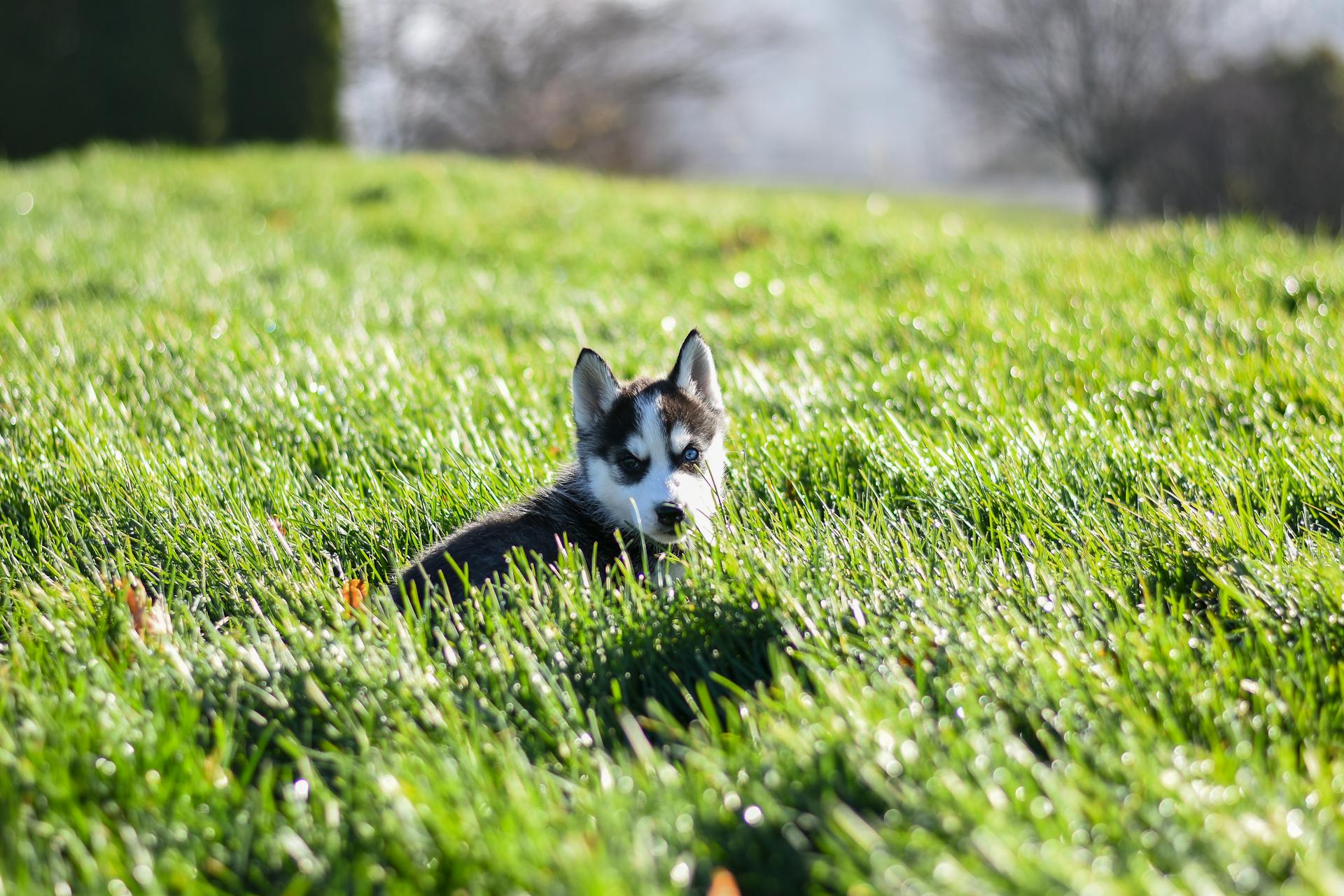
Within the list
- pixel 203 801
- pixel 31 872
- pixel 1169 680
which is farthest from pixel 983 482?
pixel 31 872

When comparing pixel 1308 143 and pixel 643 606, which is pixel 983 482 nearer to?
pixel 643 606

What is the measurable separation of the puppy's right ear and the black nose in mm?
696

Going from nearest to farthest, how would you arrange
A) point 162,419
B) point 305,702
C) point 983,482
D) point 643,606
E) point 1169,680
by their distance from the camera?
point 1169,680 → point 305,702 → point 643,606 → point 983,482 → point 162,419

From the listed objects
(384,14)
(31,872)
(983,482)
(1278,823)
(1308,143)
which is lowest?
(31,872)

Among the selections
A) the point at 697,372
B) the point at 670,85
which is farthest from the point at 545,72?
the point at 697,372

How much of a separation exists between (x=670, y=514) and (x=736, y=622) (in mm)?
760

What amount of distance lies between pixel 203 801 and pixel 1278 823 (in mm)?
2042

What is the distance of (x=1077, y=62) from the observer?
2447cm

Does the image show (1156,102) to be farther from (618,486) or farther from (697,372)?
(618,486)

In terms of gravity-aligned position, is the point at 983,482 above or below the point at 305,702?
above

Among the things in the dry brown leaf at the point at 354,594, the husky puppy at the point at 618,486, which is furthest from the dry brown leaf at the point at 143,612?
the husky puppy at the point at 618,486

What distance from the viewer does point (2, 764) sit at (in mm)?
1948

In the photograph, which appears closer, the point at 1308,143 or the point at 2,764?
the point at 2,764

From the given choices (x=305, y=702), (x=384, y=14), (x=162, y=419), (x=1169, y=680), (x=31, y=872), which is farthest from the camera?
(x=384, y=14)
